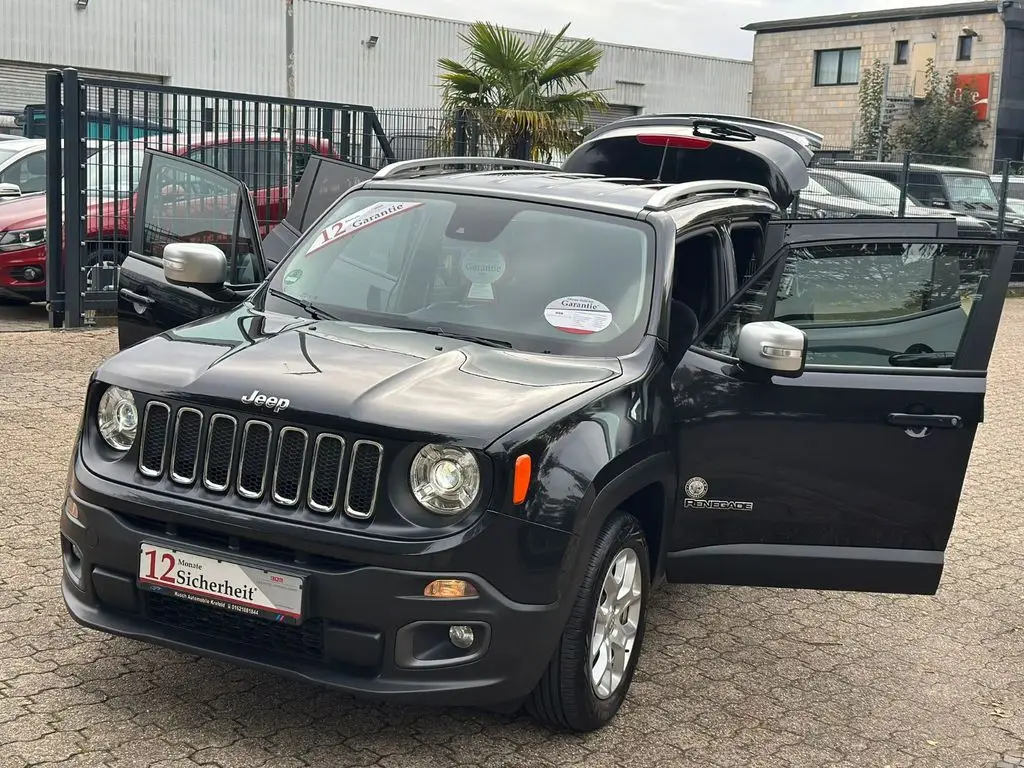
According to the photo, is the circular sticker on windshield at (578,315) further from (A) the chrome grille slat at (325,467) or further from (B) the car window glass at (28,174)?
(B) the car window glass at (28,174)

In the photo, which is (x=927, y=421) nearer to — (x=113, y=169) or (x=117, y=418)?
(x=117, y=418)

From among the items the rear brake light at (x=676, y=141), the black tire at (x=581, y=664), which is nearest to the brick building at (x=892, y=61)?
the rear brake light at (x=676, y=141)

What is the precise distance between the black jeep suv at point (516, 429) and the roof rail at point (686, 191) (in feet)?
0.05

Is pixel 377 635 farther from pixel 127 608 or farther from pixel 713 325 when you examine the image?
pixel 713 325

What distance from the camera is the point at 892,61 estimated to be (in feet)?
154

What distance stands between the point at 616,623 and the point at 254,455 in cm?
131

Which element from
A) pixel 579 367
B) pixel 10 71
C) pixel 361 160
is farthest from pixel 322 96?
pixel 579 367

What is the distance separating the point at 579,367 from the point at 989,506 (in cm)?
432

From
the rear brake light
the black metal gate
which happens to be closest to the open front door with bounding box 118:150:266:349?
the rear brake light

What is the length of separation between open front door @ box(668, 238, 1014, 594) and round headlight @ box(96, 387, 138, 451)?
6.02ft

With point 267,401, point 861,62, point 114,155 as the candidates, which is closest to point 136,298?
point 267,401

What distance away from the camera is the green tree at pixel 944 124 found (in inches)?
1725

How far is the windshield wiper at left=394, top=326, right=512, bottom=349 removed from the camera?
436cm

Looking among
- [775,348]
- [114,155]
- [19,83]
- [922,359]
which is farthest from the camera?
[19,83]
